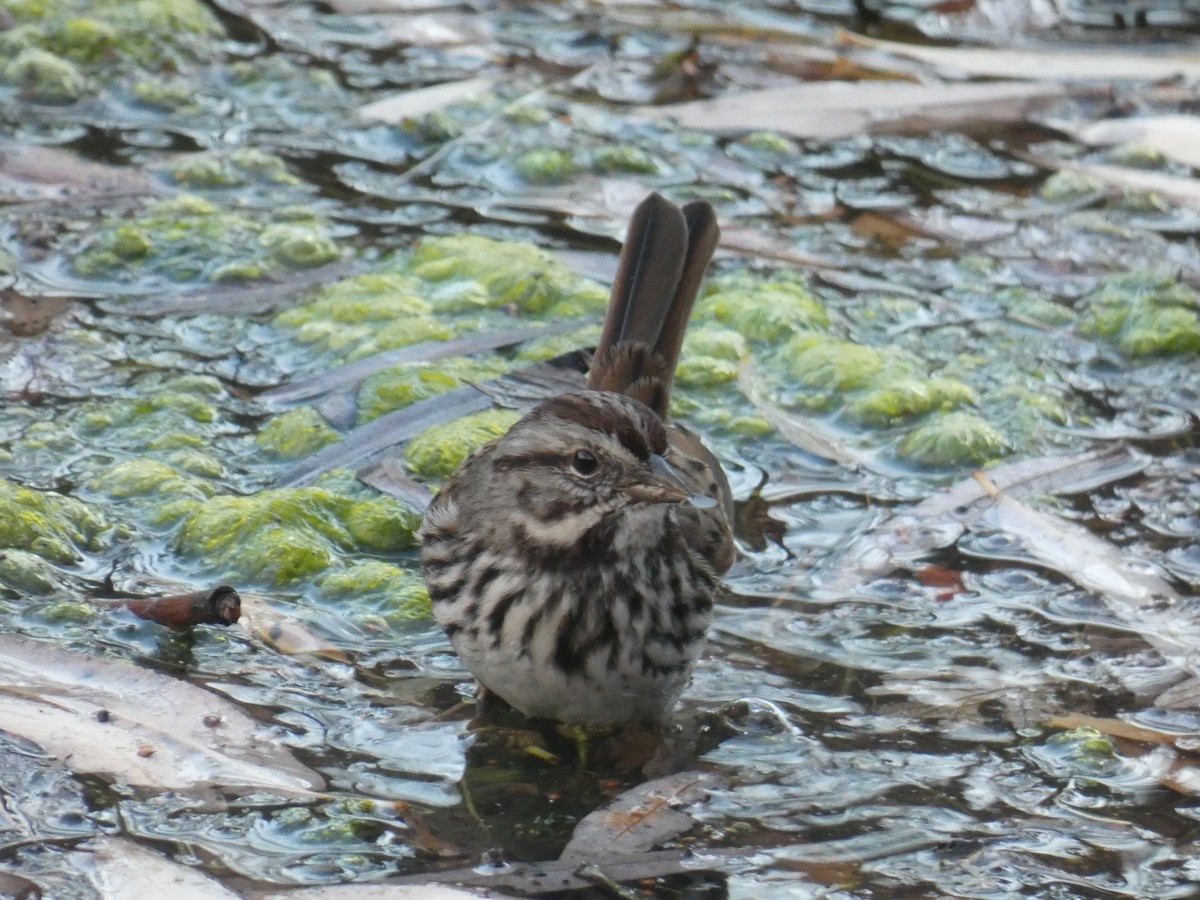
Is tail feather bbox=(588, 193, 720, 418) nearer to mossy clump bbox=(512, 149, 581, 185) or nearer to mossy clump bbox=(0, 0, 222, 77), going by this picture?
mossy clump bbox=(512, 149, 581, 185)

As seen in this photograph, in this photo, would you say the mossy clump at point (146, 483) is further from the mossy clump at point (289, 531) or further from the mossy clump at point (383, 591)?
the mossy clump at point (383, 591)

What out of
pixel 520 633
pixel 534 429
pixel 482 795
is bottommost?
pixel 482 795

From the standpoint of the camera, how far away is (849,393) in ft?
18.3

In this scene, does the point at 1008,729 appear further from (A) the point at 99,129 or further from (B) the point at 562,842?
(A) the point at 99,129

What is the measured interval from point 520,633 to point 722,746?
0.52 m

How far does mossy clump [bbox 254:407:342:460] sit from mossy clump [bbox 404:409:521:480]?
23 centimetres

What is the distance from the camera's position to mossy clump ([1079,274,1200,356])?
19.2ft

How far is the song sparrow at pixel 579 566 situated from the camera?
3799 mm

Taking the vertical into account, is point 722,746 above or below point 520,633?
below

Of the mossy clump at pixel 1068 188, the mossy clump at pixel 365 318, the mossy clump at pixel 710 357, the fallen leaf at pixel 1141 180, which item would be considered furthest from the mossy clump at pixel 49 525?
the fallen leaf at pixel 1141 180

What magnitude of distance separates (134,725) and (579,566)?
0.96 metres

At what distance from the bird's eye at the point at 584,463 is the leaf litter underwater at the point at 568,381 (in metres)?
0.62

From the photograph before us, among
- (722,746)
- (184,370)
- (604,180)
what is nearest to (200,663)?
(722,746)

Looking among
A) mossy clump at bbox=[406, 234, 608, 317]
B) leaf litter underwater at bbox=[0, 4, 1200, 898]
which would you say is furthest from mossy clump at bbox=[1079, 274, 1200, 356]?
mossy clump at bbox=[406, 234, 608, 317]
